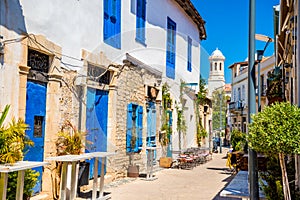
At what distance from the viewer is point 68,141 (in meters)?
6.82

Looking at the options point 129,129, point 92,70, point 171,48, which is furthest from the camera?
point 171,48

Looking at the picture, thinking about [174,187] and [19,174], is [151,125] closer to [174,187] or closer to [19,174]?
[174,187]

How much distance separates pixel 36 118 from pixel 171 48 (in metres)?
8.81

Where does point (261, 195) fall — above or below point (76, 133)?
below

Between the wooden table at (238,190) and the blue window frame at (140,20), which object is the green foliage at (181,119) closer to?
the blue window frame at (140,20)

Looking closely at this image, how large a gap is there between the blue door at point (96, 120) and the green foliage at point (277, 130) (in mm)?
4812

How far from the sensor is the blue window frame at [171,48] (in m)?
13.8

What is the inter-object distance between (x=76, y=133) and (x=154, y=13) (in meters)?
6.53

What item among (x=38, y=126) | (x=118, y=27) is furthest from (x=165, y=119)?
(x=38, y=126)

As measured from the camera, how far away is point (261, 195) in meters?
4.86

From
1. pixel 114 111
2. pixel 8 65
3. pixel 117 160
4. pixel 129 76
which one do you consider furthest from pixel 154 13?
pixel 8 65

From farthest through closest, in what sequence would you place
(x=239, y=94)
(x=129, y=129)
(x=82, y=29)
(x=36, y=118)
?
(x=239, y=94), (x=129, y=129), (x=82, y=29), (x=36, y=118)

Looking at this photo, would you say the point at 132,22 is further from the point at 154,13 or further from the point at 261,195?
the point at 261,195

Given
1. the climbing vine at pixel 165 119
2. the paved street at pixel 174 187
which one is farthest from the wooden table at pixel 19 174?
the climbing vine at pixel 165 119
